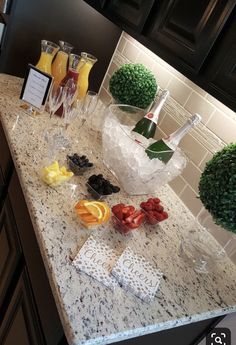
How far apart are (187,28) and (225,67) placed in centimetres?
21

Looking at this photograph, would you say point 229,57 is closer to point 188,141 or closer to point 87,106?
point 188,141

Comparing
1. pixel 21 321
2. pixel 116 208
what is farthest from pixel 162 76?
pixel 21 321

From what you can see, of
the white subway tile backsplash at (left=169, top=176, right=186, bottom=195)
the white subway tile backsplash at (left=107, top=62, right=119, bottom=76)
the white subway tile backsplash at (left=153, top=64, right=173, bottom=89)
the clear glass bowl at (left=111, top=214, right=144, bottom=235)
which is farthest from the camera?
the white subway tile backsplash at (left=107, top=62, right=119, bottom=76)

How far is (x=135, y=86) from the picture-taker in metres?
1.33

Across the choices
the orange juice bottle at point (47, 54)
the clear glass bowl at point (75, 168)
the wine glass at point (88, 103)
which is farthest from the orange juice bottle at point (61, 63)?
the clear glass bowl at point (75, 168)

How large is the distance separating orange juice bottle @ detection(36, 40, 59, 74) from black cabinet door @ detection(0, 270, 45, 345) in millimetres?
908

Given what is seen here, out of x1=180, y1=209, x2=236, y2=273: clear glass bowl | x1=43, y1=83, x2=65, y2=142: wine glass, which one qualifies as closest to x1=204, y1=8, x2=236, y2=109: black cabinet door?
x1=180, y1=209, x2=236, y2=273: clear glass bowl

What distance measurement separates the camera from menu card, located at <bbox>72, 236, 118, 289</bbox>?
2.50 ft

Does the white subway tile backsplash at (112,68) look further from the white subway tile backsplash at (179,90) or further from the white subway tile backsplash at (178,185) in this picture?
the white subway tile backsplash at (178,185)

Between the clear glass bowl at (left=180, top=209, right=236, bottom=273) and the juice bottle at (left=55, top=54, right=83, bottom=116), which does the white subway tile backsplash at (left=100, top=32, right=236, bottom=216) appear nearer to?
the clear glass bowl at (left=180, top=209, right=236, bottom=273)

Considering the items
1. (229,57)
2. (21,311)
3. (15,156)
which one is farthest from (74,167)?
(229,57)

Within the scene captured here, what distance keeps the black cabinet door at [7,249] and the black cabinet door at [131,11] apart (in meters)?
0.80

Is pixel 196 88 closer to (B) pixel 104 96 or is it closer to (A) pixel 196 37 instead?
(A) pixel 196 37

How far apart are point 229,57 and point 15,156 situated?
0.71m
